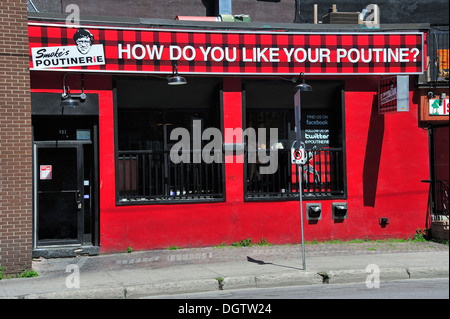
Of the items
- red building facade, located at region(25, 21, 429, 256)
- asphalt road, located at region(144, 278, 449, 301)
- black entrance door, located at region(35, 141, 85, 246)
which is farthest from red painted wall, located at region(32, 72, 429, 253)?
asphalt road, located at region(144, 278, 449, 301)

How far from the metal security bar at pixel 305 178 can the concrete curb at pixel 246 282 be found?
3430 mm

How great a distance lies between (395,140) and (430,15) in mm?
5926

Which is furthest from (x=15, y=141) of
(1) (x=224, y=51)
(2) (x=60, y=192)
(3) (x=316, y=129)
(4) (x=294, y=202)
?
(3) (x=316, y=129)

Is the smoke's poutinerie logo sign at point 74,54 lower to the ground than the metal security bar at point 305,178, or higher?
higher

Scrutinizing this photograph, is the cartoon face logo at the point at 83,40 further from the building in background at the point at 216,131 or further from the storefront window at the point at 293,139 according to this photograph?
the storefront window at the point at 293,139

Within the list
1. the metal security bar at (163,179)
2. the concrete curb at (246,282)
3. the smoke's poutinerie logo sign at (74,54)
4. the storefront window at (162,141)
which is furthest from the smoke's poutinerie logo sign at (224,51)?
the concrete curb at (246,282)

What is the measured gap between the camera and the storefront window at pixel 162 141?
12266mm

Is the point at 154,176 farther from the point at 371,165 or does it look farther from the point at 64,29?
the point at 371,165

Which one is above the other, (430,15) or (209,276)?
(430,15)

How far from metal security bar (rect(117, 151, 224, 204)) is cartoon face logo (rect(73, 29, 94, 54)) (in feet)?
7.46

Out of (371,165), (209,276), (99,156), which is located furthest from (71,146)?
(371,165)

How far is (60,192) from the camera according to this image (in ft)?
39.3
